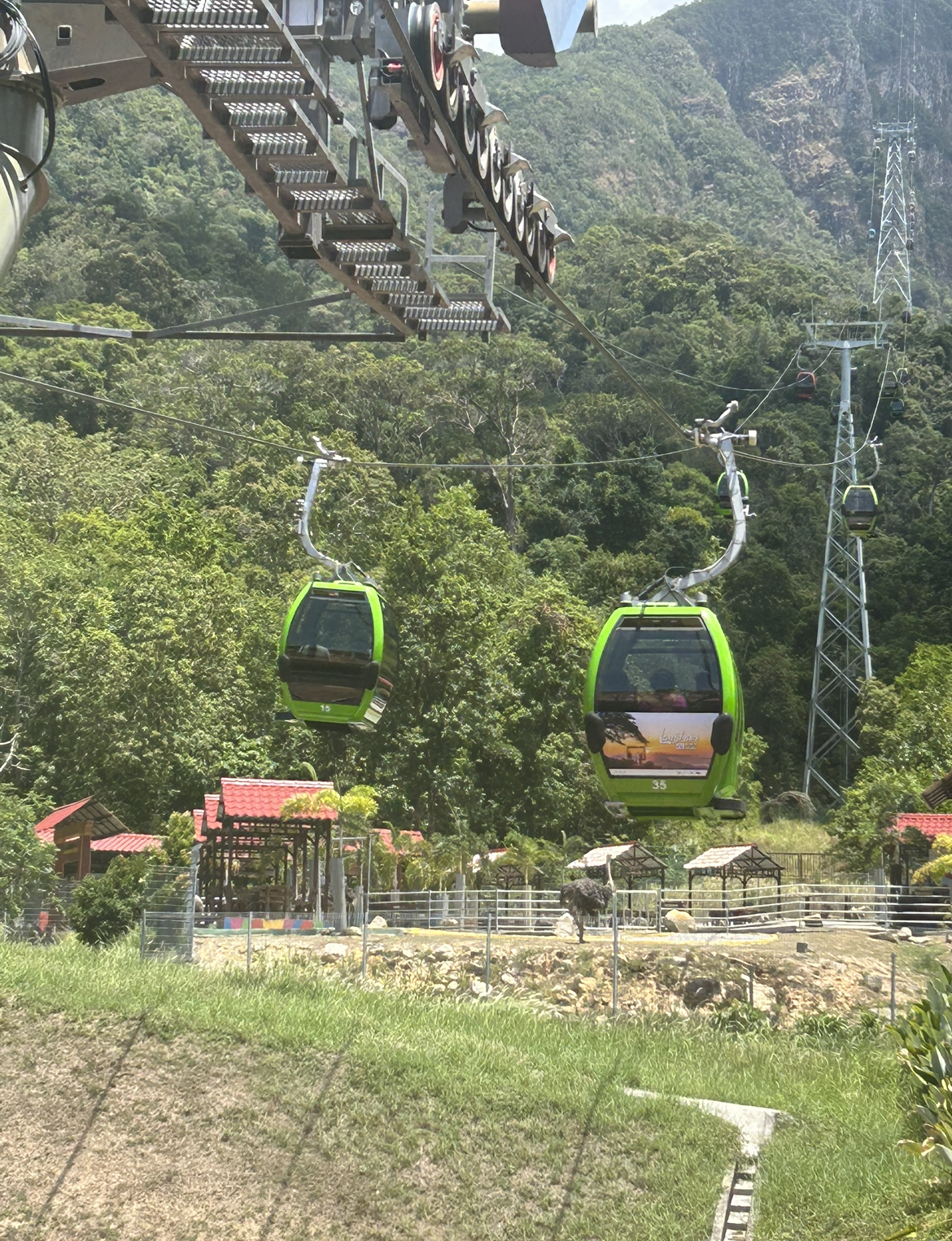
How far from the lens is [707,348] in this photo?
7775 cm

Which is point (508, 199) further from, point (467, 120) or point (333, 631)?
point (333, 631)

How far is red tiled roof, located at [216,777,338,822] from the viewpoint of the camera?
97.3 feet

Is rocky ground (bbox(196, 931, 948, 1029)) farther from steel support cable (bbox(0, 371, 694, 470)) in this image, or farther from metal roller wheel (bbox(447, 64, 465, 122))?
metal roller wheel (bbox(447, 64, 465, 122))

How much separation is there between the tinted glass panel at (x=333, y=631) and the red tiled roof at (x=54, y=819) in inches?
805

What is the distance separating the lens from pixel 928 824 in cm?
3466

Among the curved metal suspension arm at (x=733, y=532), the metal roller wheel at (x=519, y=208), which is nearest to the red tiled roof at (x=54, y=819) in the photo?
the curved metal suspension arm at (x=733, y=532)

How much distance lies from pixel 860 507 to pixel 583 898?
8.83 m

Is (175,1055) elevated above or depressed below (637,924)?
above

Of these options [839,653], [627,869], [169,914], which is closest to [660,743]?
[169,914]

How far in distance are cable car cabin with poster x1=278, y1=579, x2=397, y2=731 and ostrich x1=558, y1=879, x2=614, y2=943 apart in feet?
52.3

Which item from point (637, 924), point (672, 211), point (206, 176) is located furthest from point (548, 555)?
point (672, 211)

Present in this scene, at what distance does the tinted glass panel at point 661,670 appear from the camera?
11.0 m

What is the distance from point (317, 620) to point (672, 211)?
461 feet

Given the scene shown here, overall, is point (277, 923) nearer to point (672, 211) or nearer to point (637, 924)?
point (637, 924)
